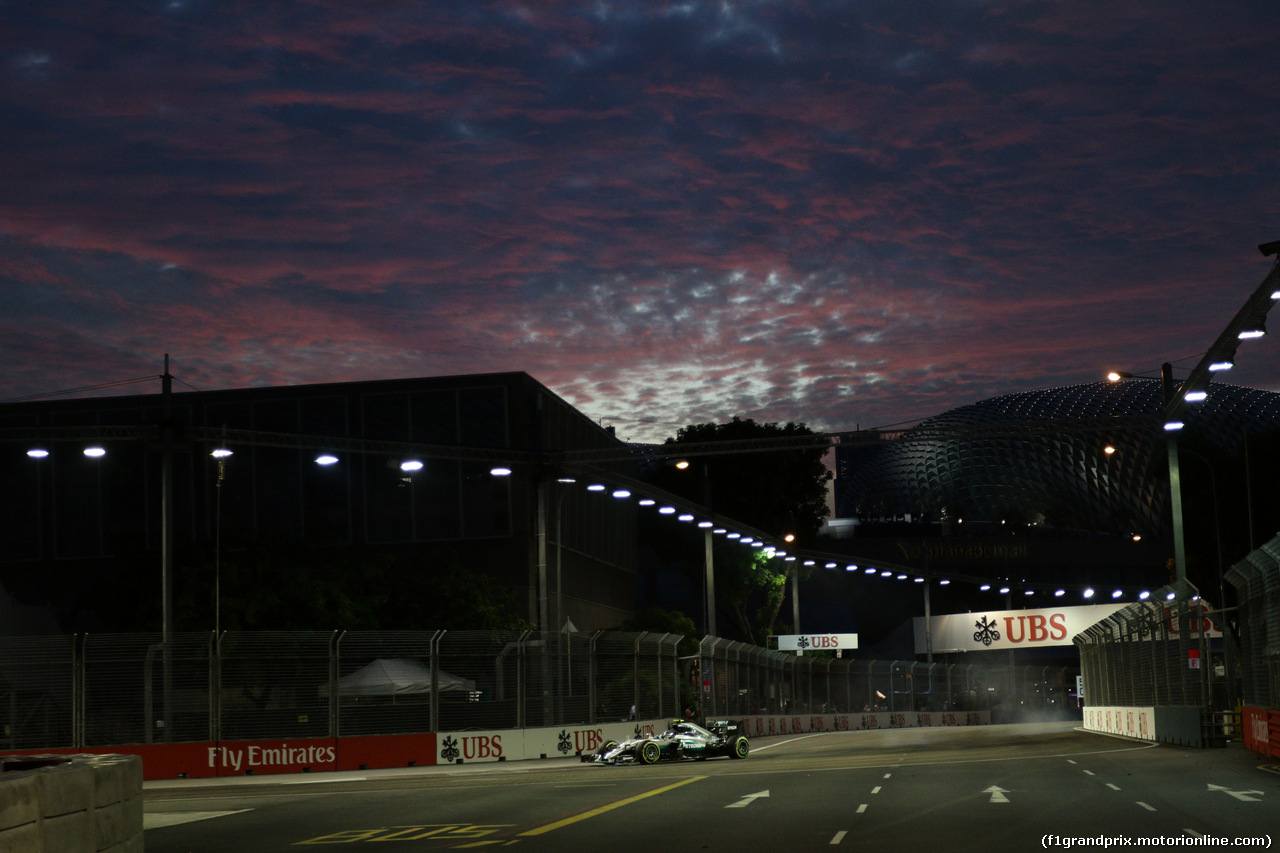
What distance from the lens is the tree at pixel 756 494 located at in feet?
278

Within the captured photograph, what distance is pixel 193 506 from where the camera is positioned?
201 ft

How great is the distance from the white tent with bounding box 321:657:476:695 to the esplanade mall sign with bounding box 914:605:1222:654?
4563cm

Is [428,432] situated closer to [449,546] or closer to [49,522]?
[449,546]

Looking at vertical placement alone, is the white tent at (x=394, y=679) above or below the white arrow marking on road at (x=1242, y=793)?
above

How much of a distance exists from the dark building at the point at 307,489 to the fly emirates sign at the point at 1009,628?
2530cm

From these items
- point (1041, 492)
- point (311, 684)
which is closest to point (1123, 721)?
point (311, 684)

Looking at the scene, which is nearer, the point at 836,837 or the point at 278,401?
the point at 836,837

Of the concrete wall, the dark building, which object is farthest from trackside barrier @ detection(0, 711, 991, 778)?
the concrete wall

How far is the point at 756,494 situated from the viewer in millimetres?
91125

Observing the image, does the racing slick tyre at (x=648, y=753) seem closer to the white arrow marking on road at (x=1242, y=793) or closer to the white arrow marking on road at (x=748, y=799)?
the white arrow marking on road at (x=748, y=799)

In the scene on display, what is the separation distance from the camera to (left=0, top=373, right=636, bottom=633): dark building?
59594 mm

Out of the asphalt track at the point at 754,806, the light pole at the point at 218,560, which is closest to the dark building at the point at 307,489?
the light pole at the point at 218,560

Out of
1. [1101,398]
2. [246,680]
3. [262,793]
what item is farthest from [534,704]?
[1101,398]

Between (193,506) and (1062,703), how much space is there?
72496mm
